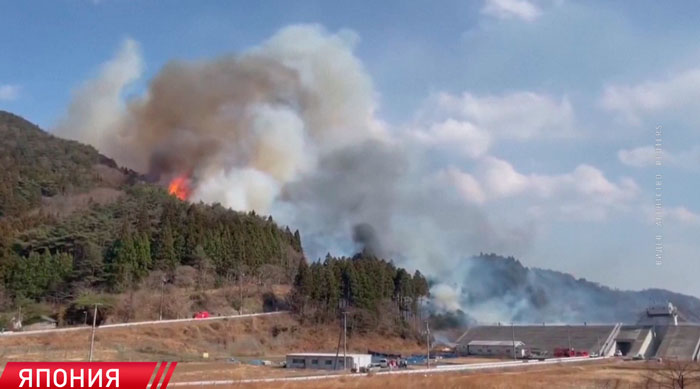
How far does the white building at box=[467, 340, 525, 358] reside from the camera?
90.6m

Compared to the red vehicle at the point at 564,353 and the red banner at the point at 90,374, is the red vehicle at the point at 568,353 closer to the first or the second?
the red vehicle at the point at 564,353

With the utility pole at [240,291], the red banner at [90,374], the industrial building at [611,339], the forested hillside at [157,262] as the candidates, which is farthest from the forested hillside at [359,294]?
the red banner at [90,374]

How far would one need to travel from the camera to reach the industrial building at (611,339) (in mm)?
91750

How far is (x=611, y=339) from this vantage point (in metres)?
96.1

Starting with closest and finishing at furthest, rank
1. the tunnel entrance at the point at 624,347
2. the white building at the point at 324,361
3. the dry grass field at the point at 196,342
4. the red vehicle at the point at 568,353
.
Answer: the dry grass field at the point at 196,342
the white building at the point at 324,361
the red vehicle at the point at 568,353
the tunnel entrance at the point at 624,347

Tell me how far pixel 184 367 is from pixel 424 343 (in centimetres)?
5270

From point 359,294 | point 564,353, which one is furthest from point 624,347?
point 359,294

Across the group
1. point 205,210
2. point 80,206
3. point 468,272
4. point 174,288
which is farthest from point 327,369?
point 468,272

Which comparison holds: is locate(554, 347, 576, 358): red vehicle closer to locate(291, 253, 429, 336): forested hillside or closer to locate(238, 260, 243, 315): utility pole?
locate(291, 253, 429, 336): forested hillside

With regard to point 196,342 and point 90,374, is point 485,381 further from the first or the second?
point 196,342

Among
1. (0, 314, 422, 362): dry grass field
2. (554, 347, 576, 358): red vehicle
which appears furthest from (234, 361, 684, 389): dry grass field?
(554, 347, 576, 358): red vehicle

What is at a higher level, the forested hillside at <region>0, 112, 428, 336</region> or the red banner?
the forested hillside at <region>0, 112, 428, 336</region>

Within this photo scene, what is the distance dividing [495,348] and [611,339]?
1742cm

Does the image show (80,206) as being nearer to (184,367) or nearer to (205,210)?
(205,210)
